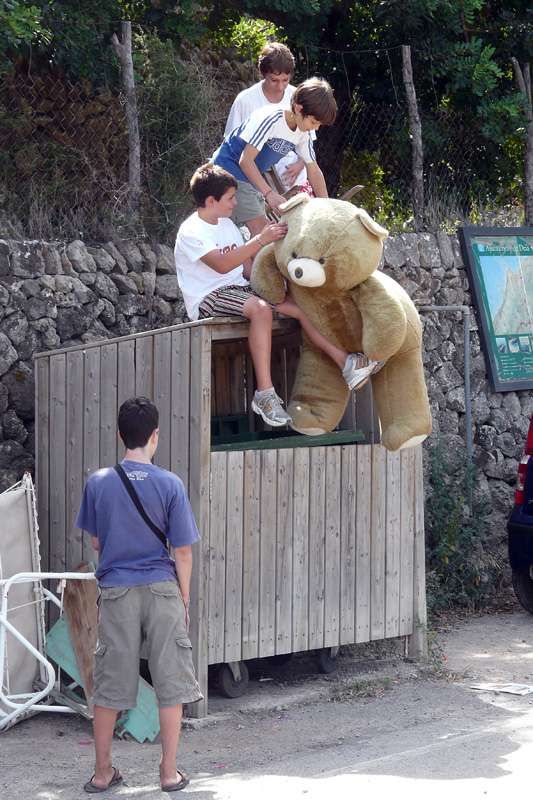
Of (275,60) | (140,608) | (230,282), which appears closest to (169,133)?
(275,60)

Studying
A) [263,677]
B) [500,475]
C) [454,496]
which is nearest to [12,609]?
[263,677]

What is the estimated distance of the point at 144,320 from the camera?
22.4ft

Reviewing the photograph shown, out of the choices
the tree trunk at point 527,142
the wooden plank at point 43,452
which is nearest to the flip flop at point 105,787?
the wooden plank at point 43,452

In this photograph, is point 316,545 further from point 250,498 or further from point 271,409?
point 271,409

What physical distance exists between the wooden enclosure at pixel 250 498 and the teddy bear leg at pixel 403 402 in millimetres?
625

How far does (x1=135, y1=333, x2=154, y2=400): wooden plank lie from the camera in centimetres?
521

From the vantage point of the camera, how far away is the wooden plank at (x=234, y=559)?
508 cm

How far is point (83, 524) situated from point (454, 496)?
4.54 metres

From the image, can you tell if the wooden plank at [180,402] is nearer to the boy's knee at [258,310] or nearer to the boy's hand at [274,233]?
the boy's knee at [258,310]

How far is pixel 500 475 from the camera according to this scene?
327 inches

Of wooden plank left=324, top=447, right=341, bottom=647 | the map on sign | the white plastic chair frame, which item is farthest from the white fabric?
the map on sign

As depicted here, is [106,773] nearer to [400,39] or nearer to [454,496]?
[454,496]

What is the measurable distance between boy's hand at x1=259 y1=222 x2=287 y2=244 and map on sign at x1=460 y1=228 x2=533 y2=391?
12.8 feet

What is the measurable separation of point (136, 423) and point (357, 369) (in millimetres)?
1402
